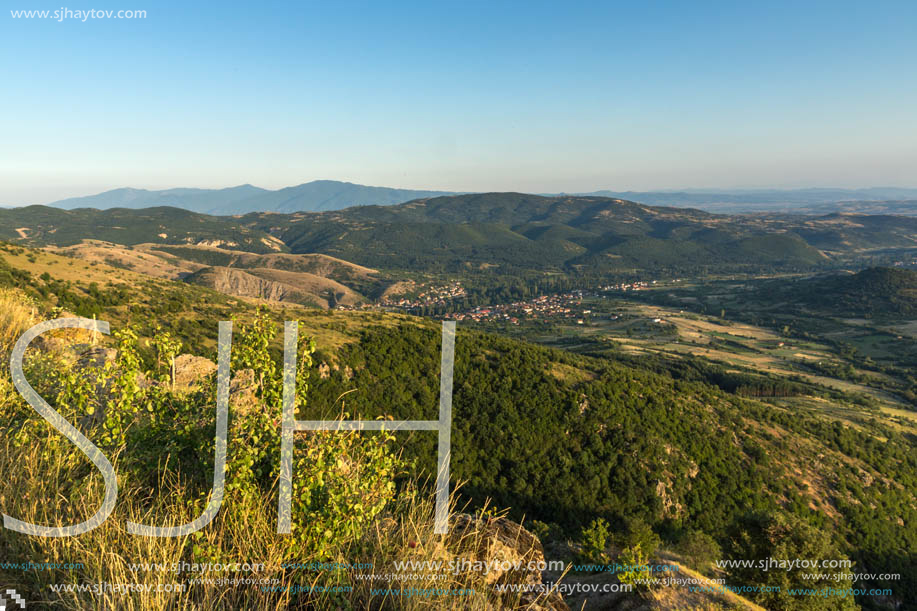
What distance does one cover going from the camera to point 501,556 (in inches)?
236

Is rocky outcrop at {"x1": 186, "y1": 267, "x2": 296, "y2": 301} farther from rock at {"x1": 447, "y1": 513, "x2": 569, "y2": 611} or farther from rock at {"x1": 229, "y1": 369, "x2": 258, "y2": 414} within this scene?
rock at {"x1": 447, "y1": 513, "x2": 569, "y2": 611}

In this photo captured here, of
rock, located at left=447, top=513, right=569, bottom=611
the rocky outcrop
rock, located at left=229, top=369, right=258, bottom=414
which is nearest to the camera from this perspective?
rock, located at left=447, top=513, right=569, bottom=611

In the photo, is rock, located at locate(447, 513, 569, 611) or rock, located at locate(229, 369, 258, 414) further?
rock, located at locate(229, 369, 258, 414)

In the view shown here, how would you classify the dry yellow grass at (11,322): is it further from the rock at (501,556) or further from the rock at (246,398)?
the rock at (501,556)

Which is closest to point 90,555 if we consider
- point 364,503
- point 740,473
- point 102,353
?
point 364,503

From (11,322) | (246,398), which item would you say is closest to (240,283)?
(11,322)

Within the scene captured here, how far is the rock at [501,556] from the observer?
5.51 metres

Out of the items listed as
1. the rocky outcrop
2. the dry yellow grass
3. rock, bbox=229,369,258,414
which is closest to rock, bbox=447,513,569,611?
rock, bbox=229,369,258,414

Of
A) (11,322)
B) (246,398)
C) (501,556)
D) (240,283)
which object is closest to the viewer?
(501,556)

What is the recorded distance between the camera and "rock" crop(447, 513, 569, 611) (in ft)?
18.1

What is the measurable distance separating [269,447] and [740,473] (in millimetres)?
54918

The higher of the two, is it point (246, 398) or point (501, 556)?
point (246, 398)

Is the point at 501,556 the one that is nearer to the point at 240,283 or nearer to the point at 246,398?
the point at 246,398

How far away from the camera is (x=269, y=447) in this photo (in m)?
5.71
